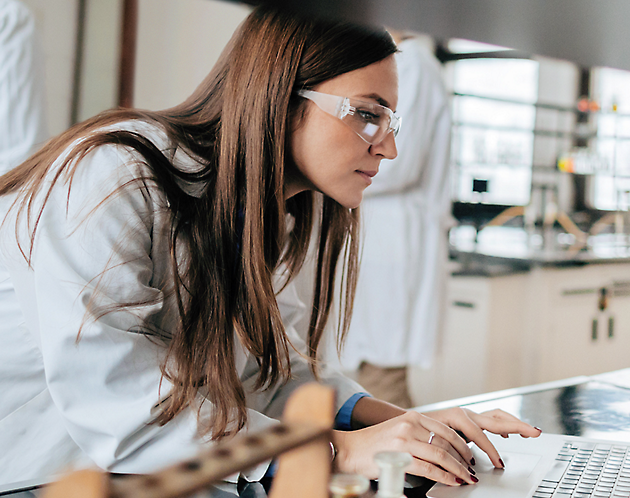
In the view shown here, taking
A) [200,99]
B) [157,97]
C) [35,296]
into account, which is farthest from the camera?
[157,97]

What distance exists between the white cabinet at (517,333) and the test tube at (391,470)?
103 inches

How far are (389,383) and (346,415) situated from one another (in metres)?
1.56

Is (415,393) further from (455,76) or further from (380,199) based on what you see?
(455,76)

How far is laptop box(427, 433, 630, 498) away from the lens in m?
0.72

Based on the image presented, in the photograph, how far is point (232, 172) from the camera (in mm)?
905

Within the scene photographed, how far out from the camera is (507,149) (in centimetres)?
424

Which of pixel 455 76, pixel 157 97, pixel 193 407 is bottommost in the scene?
pixel 193 407

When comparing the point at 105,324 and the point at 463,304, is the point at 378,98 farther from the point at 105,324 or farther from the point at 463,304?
the point at 463,304

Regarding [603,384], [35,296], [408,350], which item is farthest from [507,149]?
[35,296]

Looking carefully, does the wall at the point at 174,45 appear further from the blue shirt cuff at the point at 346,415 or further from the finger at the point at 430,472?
the finger at the point at 430,472

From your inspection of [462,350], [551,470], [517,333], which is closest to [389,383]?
[462,350]

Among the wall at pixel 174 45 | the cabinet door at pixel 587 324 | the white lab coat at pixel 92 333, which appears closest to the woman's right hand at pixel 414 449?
the white lab coat at pixel 92 333

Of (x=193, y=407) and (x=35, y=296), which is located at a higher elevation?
(x=35, y=296)

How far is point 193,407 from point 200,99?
50cm
